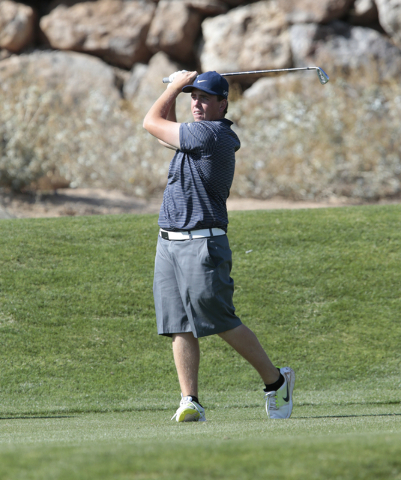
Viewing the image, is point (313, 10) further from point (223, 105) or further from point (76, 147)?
point (223, 105)

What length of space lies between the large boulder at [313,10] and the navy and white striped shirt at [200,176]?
15.6m

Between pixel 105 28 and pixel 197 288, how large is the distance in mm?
18016

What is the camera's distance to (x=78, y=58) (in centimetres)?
2012

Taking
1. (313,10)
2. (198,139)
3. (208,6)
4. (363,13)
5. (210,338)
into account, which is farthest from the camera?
(208,6)

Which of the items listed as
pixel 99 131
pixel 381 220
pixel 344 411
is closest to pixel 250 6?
pixel 99 131

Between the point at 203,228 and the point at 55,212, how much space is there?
8.77m

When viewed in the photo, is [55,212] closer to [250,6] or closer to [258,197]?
[258,197]

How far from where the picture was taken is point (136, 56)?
20312 millimetres

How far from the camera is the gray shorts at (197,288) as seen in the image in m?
3.60

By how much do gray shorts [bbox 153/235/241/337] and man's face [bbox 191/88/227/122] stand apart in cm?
73

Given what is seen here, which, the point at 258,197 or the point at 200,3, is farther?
the point at 200,3

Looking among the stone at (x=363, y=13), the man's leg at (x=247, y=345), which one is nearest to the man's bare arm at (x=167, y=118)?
the man's leg at (x=247, y=345)

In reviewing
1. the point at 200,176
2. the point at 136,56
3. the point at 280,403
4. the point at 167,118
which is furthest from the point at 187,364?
the point at 136,56

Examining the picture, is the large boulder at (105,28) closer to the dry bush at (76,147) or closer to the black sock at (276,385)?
the dry bush at (76,147)
